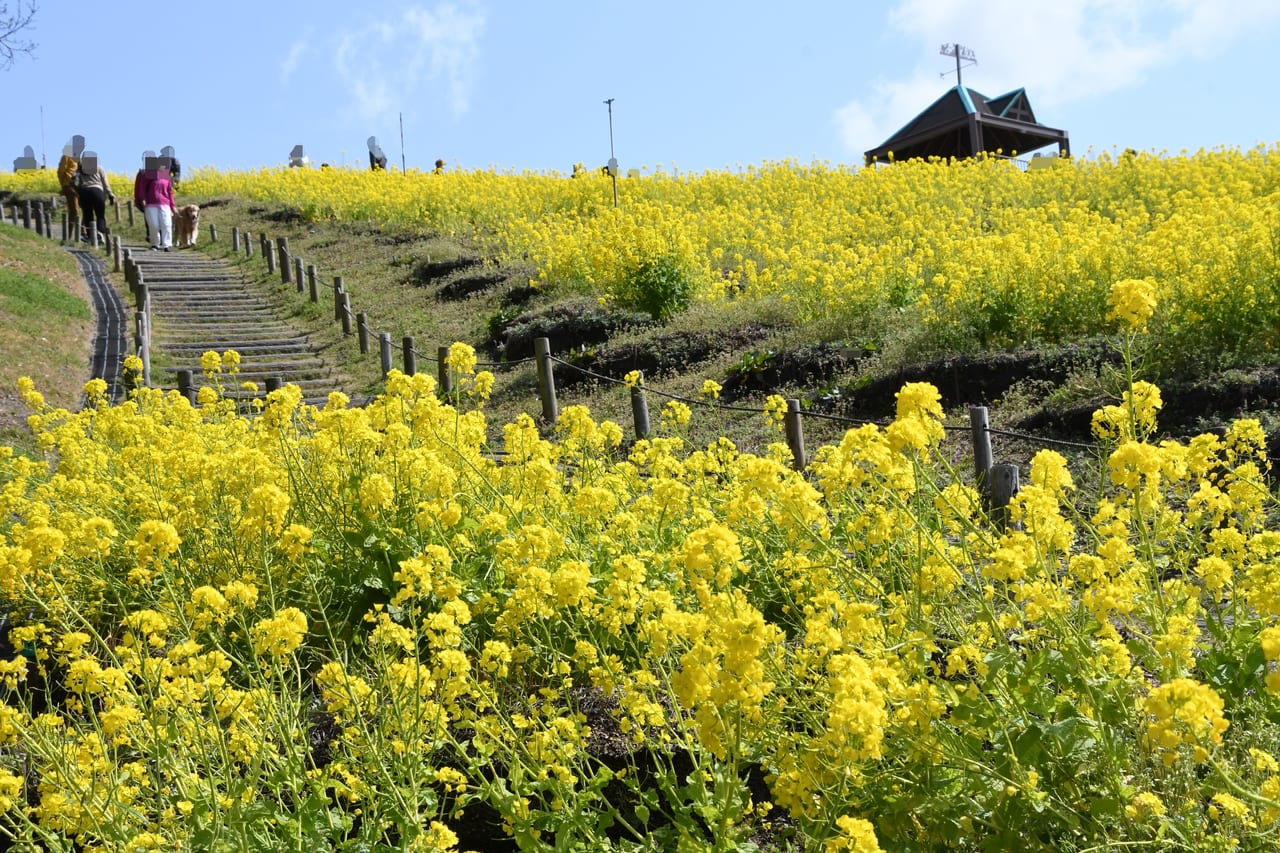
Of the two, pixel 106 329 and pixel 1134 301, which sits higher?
pixel 106 329

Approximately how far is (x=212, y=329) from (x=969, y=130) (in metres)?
16.5

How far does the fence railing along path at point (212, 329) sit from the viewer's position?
14.1m

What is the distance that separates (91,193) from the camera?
949 inches

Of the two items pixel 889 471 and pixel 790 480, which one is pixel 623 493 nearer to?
pixel 790 480

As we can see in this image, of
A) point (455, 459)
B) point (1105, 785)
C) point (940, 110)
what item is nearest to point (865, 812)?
point (1105, 785)

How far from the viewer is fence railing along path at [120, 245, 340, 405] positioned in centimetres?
1409

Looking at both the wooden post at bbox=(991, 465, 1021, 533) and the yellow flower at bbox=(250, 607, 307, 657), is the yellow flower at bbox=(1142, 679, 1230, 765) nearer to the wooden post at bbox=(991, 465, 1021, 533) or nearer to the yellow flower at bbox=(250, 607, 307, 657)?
the yellow flower at bbox=(250, 607, 307, 657)

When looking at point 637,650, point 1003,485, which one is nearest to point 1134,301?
point 637,650

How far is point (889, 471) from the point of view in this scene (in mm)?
3002

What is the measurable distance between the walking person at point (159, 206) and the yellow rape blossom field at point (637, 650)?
17.1 meters

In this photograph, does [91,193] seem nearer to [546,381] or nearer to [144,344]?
[144,344]

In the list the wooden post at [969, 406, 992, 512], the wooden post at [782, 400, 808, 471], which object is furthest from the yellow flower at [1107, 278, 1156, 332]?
the wooden post at [782, 400, 808, 471]

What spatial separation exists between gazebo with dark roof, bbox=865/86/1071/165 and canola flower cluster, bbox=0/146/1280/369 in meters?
4.27

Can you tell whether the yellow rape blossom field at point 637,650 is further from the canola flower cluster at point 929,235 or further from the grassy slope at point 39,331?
the grassy slope at point 39,331
